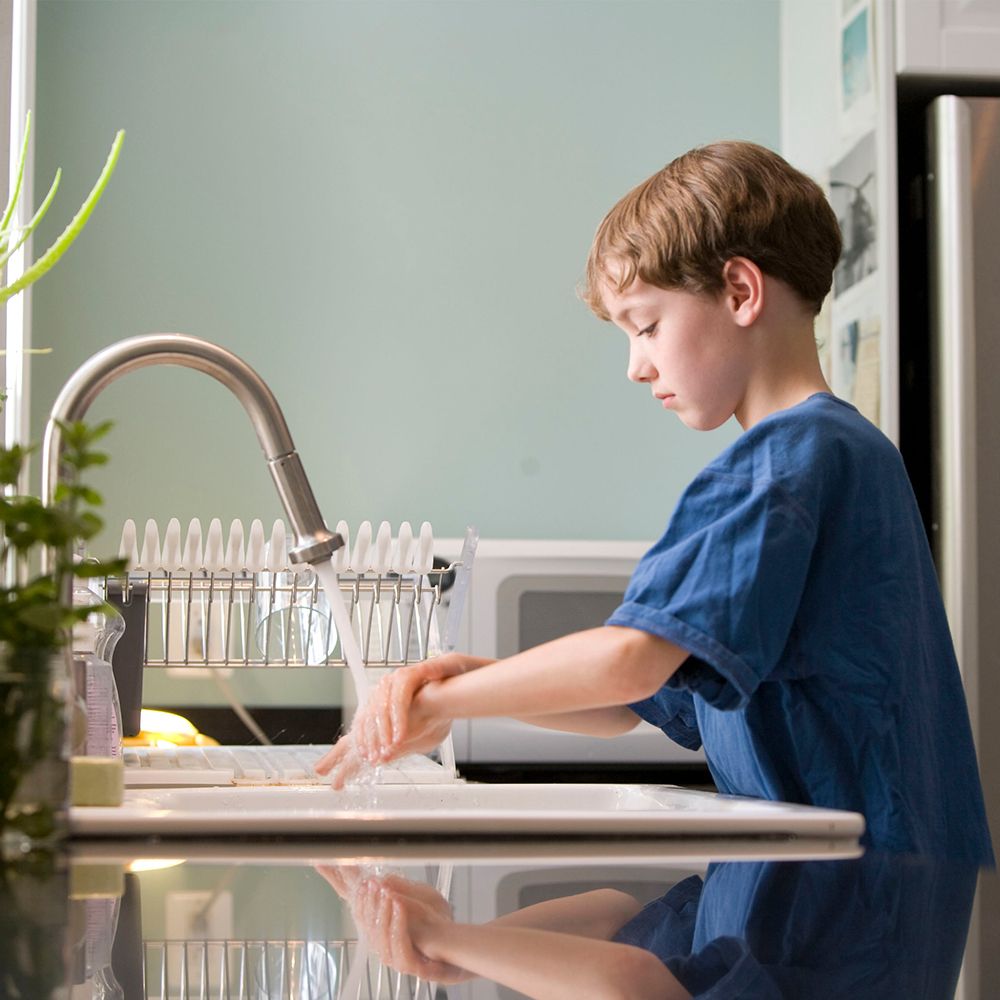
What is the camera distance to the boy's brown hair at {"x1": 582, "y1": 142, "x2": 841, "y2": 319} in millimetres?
1030

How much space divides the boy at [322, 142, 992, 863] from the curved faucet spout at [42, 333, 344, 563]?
11cm

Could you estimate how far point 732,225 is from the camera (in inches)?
40.5

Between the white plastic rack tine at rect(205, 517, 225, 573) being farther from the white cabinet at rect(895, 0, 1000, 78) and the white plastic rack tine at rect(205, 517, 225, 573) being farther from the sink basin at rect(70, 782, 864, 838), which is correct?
the white cabinet at rect(895, 0, 1000, 78)

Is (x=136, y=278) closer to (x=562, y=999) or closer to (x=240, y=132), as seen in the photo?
(x=240, y=132)

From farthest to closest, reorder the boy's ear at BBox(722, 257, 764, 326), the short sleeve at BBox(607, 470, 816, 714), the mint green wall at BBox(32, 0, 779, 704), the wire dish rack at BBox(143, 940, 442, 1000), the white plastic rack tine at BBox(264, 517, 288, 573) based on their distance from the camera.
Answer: the mint green wall at BBox(32, 0, 779, 704), the white plastic rack tine at BBox(264, 517, 288, 573), the boy's ear at BBox(722, 257, 764, 326), the short sleeve at BBox(607, 470, 816, 714), the wire dish rack at BBox(143, 940, 442, 1000)

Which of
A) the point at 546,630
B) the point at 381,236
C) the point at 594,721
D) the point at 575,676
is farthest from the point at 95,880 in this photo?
the point at 381,236

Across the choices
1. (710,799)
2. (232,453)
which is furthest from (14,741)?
(232,453)

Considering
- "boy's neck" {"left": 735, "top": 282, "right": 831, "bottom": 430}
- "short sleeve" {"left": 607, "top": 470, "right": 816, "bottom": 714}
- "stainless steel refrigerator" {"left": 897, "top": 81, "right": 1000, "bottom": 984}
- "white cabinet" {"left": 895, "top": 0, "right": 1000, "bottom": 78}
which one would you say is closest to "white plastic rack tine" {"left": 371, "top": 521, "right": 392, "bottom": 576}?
"boy's neck" {"left": 735, "top": 282, "right": 831, "bottom": 430}

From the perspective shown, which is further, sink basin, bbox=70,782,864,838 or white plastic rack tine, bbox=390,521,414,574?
white plastic rack tine, bbox=390,521,414,574

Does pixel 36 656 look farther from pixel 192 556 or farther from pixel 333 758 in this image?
pixel 192 556

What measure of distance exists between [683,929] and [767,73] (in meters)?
2.68

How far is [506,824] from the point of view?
687 millimetres

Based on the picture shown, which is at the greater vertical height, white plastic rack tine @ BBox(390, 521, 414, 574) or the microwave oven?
white plastic rack tine @ BBox(390, 521, 414, 574)

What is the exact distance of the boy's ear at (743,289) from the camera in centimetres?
102
